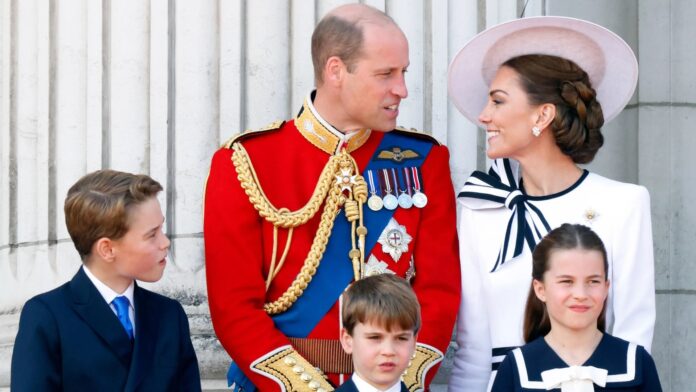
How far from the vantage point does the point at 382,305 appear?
4691 millimetres

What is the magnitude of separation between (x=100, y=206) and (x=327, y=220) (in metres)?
0.76

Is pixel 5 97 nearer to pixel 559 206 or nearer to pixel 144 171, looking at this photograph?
pixel 144 171

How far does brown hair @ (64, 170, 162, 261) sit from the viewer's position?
4.89 metres

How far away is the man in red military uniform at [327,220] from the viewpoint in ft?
16.6

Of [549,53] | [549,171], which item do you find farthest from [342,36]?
[549,171]

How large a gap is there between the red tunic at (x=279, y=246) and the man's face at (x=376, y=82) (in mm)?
176

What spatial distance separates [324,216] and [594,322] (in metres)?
0.96

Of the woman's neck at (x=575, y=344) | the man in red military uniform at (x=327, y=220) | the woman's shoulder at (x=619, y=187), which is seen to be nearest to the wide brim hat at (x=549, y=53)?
the man in red military uniform at (x=327, y=220)

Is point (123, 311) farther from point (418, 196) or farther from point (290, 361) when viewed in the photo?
point (418, 196)

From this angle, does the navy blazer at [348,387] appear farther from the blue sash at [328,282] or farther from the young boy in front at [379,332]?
the blue sash at [328,282]

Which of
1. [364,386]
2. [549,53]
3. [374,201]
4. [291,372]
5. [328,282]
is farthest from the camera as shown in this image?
[549,53]

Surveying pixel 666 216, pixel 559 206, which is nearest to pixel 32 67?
pixel 559 206

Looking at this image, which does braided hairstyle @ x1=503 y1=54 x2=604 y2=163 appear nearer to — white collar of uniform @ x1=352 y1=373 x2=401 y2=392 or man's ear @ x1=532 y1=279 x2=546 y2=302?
man's ear @ x1=532 y1=279 x2=546 y2=302

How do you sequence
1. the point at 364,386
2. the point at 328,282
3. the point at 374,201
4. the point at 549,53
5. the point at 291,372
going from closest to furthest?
the point at 364,386 → the point at 291,372 → the point at 328,282 → the point at 374,201 → the point at 549,53
